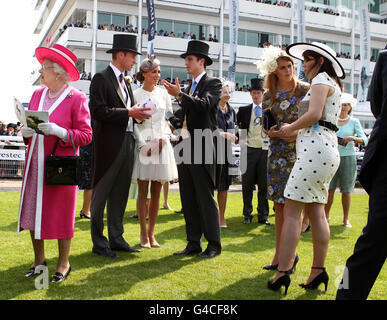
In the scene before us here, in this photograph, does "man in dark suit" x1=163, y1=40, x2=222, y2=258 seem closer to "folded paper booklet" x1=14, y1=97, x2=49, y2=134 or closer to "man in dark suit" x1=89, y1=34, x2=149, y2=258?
"man in dark suit" x1=89, y1=34, x2=149, y2=258

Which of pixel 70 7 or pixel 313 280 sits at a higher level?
pixel 70 7

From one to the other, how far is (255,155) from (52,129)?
4873mm

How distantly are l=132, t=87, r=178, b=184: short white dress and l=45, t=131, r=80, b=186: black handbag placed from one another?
1701 mm

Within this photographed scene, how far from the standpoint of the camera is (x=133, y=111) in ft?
16.3

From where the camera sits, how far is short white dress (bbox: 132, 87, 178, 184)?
18.4 ft

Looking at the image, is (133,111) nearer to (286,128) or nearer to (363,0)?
(286,128)

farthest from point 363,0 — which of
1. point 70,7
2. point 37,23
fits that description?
point 37,23

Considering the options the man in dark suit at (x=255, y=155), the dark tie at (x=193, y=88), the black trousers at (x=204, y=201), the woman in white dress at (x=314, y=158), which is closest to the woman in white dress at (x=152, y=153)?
the black trousers at (x=204, y=201)

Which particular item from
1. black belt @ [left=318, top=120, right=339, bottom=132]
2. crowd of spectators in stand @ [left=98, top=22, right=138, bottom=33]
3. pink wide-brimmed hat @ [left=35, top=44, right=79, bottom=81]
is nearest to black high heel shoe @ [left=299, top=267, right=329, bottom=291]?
black belt @ [left=318, top=120, right=339, bottom=132]

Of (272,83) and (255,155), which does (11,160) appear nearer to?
(255,155)

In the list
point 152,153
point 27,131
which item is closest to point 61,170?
point 27,131

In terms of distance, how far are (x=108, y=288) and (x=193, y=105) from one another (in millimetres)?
2181

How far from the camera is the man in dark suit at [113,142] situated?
5045 millimetres

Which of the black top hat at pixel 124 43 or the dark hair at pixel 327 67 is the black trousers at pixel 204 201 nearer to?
the black top hat at pixel 124 43
